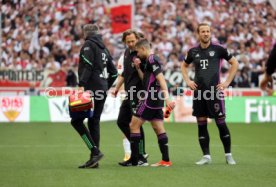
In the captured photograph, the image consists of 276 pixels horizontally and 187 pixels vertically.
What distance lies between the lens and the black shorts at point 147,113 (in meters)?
10.7

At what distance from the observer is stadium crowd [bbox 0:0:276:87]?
26.5m

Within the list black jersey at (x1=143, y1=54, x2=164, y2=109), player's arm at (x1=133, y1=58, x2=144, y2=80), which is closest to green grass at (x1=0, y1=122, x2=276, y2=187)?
black jersey at (x1=143, y1=54, x2=164, y2=109)

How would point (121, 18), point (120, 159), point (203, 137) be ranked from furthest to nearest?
point (121, 18), point (120, 159), point (203, 137)

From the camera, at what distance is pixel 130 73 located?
11211mm

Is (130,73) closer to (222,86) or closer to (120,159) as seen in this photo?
(222,86)

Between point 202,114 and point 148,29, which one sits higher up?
point 148,29

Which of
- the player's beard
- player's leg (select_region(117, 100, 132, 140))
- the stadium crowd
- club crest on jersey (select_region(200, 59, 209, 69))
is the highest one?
the stadium crowd

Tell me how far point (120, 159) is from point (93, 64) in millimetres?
2111

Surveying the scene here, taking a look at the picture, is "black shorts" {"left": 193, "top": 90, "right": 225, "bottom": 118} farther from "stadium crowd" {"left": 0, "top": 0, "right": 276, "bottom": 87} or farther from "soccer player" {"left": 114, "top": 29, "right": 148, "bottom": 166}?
"stadium crowd" {"left": 0, "top": 0, "right": 276, "bottom": 87}

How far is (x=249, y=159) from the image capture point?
39.8 ft

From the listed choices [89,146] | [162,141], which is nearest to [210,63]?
[162,141]

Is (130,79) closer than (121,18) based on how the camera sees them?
Yes

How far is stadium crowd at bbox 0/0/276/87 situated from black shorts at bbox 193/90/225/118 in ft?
45.6

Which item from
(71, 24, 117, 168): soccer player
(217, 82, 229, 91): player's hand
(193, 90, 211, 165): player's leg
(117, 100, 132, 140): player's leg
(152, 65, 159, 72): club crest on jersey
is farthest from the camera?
(117, 100, 132, 140): player's leg
